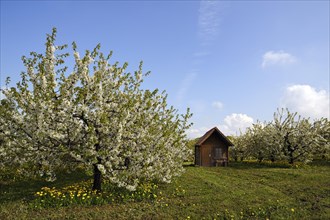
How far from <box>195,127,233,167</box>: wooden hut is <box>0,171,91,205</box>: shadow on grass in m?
15.5

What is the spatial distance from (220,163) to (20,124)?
25674mm

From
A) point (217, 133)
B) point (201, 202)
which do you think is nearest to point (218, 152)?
point (217, 133)

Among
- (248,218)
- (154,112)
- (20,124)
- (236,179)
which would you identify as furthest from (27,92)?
(236,179)

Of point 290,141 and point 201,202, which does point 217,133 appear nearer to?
point 290,141

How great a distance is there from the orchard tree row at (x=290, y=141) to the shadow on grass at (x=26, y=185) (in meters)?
24.2

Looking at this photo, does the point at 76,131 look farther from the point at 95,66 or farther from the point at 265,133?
the point at 265,133

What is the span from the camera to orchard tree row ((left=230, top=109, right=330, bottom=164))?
33.8m

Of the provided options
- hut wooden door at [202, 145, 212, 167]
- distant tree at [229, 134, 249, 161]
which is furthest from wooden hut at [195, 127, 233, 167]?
distant tree at [229, 134, 249, 161]

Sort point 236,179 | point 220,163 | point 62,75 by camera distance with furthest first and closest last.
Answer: point 220,163 → point 236,179 → point 62,75

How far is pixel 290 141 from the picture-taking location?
34625 mm

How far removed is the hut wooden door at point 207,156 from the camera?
33969mm

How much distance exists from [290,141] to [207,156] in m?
10.8

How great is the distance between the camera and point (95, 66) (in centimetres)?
1550

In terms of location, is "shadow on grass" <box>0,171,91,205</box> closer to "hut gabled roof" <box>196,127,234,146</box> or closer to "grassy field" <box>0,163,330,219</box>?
"grassy field" <box>0,163,330,219</box>
